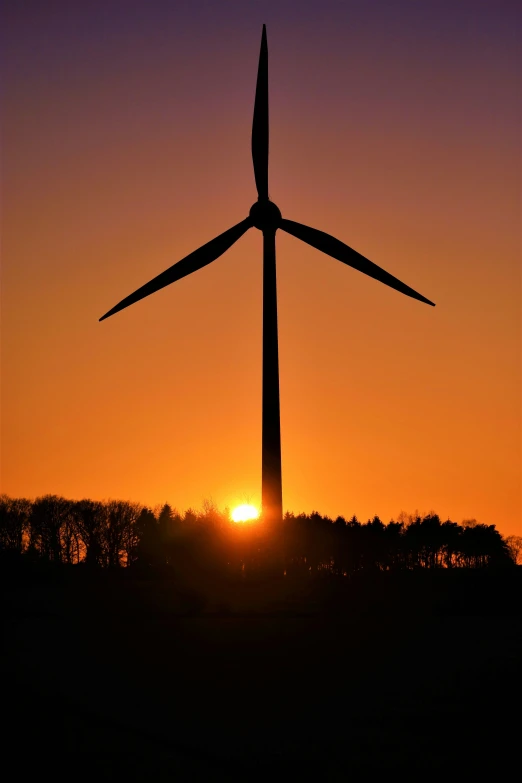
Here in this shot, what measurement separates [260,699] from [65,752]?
6.66 metres

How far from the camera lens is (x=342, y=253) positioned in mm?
49906

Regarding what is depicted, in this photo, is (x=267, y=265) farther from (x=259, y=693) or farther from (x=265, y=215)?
(x=259, y=693)

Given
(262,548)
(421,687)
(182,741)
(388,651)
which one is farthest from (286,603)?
(182,741)

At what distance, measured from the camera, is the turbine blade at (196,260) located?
160ft

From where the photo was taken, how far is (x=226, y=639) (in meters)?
33.6

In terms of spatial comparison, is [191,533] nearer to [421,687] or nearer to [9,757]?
[421,687]

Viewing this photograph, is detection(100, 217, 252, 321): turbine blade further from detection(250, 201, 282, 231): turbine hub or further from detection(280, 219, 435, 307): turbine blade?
detection(280, 219, 435, 307): turbine blade

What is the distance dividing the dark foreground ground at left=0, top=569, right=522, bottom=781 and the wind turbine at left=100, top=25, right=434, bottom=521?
26.7 ft

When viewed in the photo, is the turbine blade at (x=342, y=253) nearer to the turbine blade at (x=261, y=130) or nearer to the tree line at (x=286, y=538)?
the turbine blade at (x=261, y=130)

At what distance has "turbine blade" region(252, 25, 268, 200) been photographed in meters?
49.8

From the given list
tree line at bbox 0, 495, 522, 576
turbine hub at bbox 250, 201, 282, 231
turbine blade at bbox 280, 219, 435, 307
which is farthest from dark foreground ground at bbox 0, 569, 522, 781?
tree line at bbox 0, 495, 522, 576

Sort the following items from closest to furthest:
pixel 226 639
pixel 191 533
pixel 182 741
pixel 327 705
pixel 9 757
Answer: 1. pixel 9 757
2. pixel 182 741
3. pixel 327 705
4. pixel 226 639
5. pixel 191 533

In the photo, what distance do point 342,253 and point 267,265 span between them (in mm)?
4648

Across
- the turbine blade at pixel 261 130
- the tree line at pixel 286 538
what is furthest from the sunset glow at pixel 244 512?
the turbine blade at pixel 261 130
